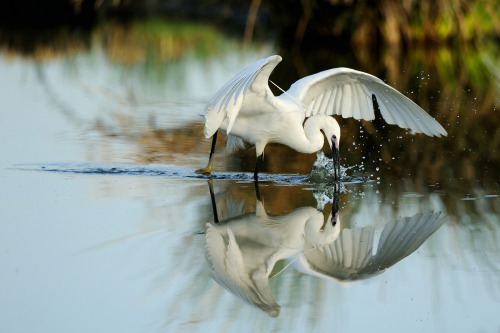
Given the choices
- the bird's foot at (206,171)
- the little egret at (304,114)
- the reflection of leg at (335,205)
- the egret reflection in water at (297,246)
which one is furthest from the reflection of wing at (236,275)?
the bird's foot at (206,171)

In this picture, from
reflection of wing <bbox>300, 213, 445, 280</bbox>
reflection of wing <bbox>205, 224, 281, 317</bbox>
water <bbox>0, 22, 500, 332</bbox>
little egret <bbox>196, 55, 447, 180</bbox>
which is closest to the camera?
water <bbox>0, 22, 500, 332</bbox>

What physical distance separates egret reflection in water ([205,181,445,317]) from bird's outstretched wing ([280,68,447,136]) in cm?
126

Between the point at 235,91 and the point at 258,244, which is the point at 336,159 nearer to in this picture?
the point at 235,91

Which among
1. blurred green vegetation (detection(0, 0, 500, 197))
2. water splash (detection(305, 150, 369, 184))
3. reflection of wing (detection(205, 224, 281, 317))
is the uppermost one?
reflection of wing (detection(205, 224, 281, 317))

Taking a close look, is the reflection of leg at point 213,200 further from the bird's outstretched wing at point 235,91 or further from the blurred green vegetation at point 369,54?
the blurred green vegetation at point 369,54

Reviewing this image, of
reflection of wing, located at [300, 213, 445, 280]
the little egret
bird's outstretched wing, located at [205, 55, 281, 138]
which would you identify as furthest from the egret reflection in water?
the little egret

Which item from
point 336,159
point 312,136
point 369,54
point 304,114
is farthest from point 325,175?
point 369,54

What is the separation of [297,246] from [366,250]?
0.34m

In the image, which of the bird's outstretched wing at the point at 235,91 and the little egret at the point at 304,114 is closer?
the bird's outstretched wing at the point at 235,91

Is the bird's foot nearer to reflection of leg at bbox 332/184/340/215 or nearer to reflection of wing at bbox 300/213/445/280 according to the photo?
reflection of leg at bbox 332/184/340/215

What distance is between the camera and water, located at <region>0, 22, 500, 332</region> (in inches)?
159

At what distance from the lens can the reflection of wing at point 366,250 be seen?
15.4ft

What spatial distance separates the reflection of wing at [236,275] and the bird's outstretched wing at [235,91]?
0.98m

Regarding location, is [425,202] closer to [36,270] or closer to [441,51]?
[36,270]
